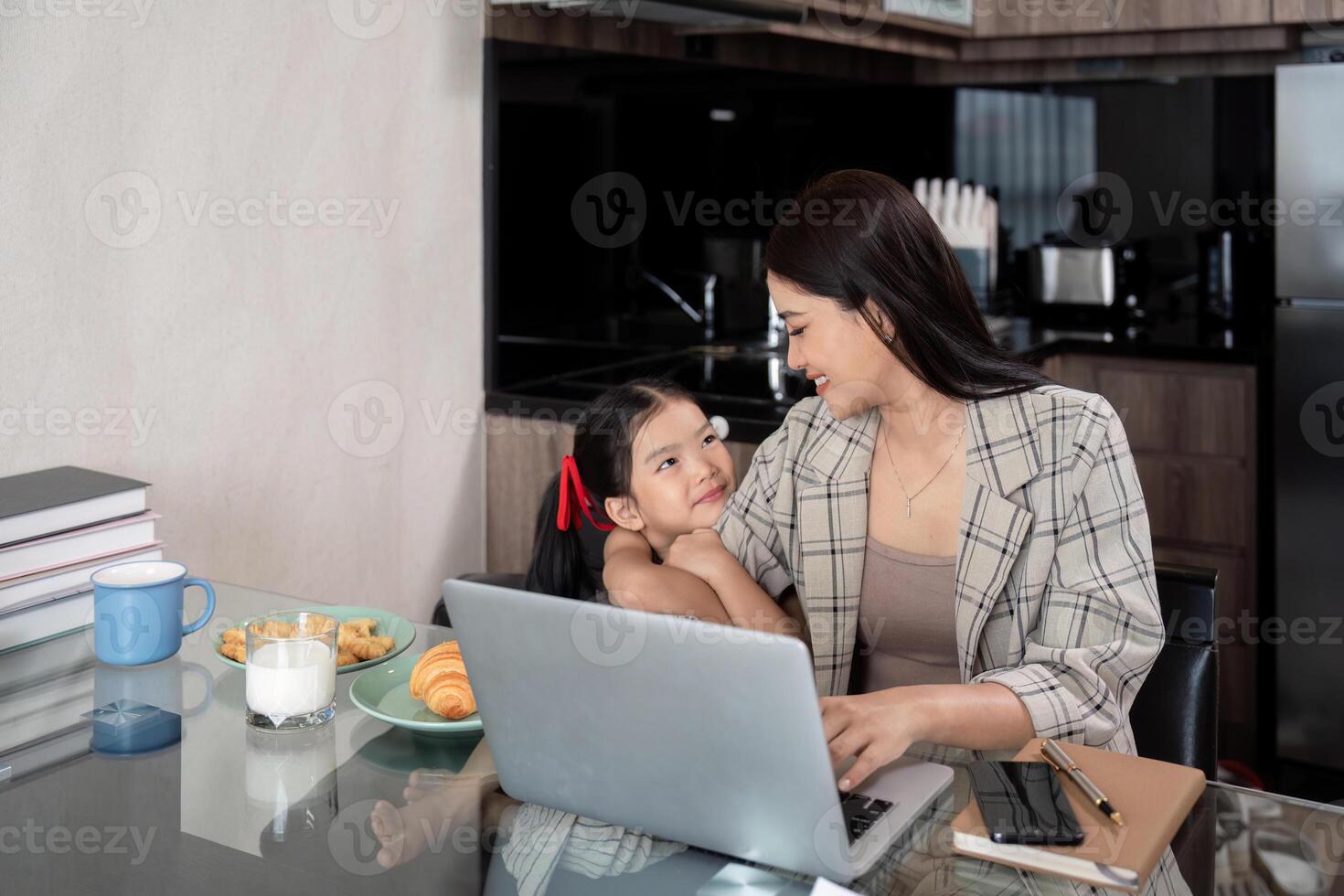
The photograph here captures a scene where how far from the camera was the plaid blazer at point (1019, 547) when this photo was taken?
1.37 m

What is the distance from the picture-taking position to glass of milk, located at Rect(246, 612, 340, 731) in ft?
4.18

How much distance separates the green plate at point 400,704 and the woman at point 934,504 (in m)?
0.40

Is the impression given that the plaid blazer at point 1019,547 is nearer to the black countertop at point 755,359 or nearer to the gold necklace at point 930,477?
the gold necklace at point 930,477

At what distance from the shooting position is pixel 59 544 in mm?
1562

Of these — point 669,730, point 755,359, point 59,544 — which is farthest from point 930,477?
point 755,359

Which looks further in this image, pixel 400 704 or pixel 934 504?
pixel 934 504

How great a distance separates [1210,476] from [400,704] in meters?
2.36

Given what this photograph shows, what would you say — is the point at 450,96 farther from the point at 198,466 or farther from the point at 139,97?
the point at 198,466

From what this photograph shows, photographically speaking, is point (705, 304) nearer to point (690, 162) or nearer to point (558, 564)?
point (690, 162)

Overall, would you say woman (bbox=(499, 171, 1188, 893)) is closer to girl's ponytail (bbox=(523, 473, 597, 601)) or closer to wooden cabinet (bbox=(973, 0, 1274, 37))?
girl's ponytail (bbox=(523, 473, 597, 601))

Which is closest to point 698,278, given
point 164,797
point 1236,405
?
point 1236,405

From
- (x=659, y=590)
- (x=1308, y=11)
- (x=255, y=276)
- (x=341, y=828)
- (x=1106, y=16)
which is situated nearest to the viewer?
(x=341, y=828)

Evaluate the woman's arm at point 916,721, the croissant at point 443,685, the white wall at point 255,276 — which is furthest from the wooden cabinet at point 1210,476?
the croissant at point 443,685

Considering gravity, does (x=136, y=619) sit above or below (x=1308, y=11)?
below
